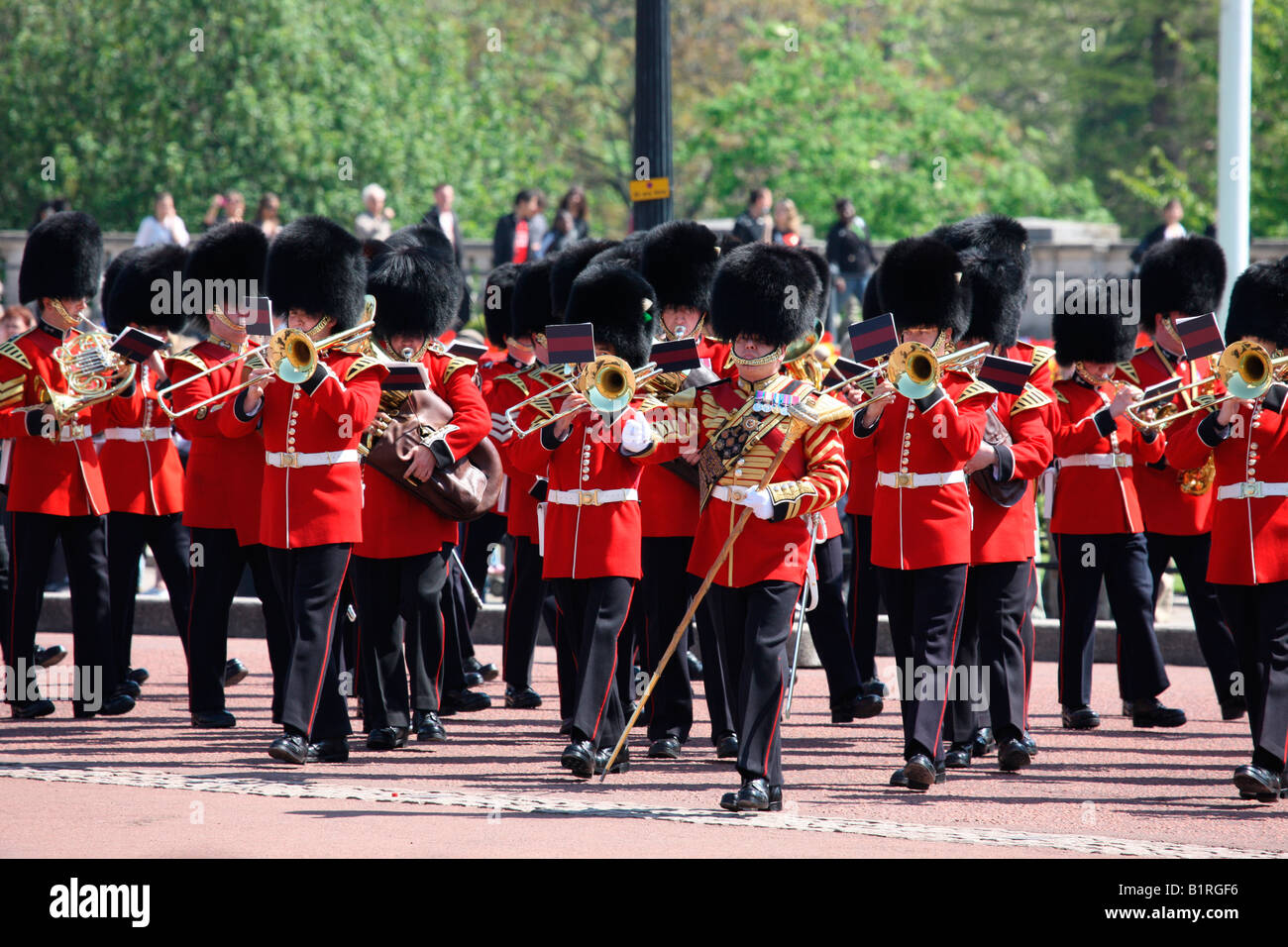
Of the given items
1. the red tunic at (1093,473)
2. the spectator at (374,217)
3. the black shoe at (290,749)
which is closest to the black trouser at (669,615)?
the black shoe at (290,749)

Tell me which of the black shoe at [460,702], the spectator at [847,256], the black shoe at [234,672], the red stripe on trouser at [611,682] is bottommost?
the black shoe at [460,702]

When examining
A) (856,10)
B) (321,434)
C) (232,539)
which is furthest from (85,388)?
(856,10)

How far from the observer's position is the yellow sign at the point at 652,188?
937cm

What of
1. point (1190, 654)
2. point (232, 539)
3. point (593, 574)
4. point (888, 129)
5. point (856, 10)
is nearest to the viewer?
point (593, 574)

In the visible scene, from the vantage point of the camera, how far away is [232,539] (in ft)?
25.4

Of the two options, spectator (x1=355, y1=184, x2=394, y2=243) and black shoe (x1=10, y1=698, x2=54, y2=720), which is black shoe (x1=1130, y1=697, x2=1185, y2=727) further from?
spectator (x1=355, y1=184, x2=394, y2=243)

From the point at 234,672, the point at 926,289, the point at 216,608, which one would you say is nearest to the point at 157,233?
the point at 234,672

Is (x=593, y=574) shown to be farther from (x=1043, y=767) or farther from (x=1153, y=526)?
(x=1153, y=526)

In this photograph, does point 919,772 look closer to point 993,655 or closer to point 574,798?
point 993,655

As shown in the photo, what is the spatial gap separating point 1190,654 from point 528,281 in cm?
377

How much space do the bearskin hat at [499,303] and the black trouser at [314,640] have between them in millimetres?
2196

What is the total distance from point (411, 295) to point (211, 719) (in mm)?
1774

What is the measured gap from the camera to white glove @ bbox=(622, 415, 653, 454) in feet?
21.4

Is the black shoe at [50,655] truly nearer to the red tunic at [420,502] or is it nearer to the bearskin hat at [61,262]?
the bearskin hat at [61,262]
